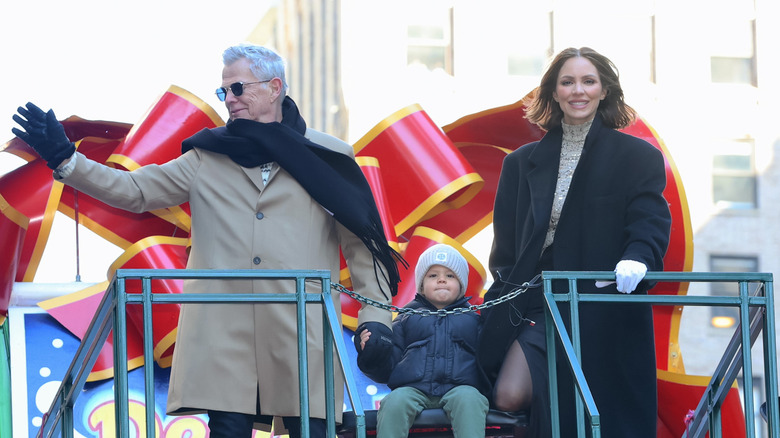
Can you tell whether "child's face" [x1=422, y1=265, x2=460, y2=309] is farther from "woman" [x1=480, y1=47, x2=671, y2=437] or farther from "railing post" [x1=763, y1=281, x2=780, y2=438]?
"railing post" [x1=763, y1=281, x2=780, y2=438]

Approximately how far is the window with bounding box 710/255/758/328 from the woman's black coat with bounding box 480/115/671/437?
22.1m

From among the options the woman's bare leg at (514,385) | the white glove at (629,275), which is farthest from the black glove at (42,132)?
the white glove at (629,275)

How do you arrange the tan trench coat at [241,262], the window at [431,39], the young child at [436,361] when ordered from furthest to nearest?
the window at [431,39]
the young child at [436,361]
the tan trench coat at [241,262]

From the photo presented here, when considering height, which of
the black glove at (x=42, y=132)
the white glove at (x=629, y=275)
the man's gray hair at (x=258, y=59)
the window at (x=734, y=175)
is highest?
the window at (x=734, y=175)

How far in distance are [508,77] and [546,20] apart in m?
2.06

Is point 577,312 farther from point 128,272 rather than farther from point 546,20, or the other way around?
point 546,20

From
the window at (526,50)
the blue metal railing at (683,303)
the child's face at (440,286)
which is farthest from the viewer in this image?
the window at (526,50)

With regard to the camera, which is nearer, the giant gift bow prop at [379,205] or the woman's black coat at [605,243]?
the woman's black coat at [605,243]

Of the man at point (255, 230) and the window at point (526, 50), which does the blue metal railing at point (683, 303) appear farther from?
the window at point (526, 50)

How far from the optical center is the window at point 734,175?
95.2ft

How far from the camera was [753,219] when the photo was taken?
Result: 28.6 m

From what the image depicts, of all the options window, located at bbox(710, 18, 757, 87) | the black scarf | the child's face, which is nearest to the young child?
the child's face

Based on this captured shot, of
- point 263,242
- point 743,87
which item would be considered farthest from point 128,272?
point 743,87

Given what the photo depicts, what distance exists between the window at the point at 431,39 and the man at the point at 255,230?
2230 cm
